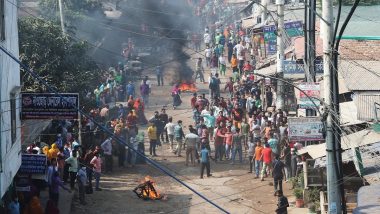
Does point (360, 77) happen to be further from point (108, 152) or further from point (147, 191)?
point (108, 152)

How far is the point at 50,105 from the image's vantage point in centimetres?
1788

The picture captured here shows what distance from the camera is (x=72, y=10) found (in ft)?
144

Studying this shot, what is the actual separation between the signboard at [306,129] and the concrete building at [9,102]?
6063 millimetres

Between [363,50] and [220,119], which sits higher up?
[363,50]

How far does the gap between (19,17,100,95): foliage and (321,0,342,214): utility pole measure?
39.8ft

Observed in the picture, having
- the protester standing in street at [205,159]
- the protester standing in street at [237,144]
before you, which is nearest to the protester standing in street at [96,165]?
the protester standing in street at [205,159]

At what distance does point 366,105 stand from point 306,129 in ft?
11.7

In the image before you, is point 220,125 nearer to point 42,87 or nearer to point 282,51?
point 282,51

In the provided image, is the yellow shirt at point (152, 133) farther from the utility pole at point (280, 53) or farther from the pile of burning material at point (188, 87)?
the pile of burning material at point (188, 87)

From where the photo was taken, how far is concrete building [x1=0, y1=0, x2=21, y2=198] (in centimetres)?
1670

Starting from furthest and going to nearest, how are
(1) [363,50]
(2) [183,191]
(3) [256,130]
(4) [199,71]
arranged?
(4) [199,71] → (1) [363,50] → (3) [256,130] → (2) [183,191]

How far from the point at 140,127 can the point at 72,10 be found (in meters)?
14.3

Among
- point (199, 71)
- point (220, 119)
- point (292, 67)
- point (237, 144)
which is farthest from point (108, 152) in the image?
point (199, 71)

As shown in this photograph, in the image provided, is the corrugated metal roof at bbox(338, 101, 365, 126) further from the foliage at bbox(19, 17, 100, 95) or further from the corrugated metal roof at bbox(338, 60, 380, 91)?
the foliage at bbox(19, 17, 100, 95)
